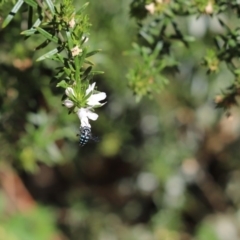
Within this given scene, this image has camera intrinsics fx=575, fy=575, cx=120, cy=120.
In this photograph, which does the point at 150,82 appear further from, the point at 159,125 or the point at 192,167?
the point at 192,167

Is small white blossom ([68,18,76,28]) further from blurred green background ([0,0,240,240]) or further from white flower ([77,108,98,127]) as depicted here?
blurred green background ([0,0,240,240])

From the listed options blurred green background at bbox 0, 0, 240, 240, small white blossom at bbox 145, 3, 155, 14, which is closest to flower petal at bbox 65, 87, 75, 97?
small white blossom at bbox 145, 3, 155, 14

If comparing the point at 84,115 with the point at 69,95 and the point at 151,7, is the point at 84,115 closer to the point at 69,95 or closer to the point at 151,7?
the point at 69,95

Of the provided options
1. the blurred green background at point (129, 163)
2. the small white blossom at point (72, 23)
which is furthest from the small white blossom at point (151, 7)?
the blurred green background at point (129, 163)

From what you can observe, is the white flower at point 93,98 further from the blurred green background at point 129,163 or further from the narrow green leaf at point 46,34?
the blurred green background at point 129,163

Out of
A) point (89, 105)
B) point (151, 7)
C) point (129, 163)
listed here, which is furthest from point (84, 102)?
point (129, 163)

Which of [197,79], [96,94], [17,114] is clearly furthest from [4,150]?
[197,79]

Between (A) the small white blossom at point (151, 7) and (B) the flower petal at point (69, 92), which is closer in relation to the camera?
(B) the flower petal at point (69, 92)

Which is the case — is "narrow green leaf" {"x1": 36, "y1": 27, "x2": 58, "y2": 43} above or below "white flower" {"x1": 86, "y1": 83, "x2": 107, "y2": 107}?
above
